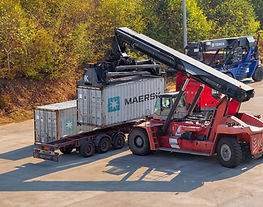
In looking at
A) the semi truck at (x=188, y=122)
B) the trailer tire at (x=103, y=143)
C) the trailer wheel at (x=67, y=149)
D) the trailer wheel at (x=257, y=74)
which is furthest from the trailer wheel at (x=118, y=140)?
the trailer wheel at (x=257, y=74)

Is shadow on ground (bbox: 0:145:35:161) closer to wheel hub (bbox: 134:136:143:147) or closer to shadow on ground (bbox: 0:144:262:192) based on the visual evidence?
shadow on ground (bbox: 0:144:262:192)

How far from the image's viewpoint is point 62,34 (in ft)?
115

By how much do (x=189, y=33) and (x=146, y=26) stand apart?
4.20m

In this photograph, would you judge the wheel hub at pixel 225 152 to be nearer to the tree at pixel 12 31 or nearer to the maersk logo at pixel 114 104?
the maersk logo at pixel 114 104

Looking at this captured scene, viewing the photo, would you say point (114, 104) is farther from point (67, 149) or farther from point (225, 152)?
point (225, 152)

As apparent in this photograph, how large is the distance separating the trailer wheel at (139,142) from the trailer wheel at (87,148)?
1695mm

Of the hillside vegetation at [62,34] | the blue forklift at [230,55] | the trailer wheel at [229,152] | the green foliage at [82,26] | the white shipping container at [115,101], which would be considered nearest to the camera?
the trailer wheel at [229,152]

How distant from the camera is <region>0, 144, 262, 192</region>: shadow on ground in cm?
1608

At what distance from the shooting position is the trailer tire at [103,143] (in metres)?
20.8

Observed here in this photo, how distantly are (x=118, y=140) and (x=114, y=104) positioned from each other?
1654 millimetres

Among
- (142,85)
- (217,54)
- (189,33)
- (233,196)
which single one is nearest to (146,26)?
(189,33)

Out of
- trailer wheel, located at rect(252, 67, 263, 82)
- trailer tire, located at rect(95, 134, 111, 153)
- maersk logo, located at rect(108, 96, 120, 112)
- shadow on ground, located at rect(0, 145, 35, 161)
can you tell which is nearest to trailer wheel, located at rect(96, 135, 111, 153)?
trailer tire, located at rect(95, 134, 111, 153)

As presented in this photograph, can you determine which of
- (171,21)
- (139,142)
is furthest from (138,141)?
(171,21)

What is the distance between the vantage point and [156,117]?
20.7 m
